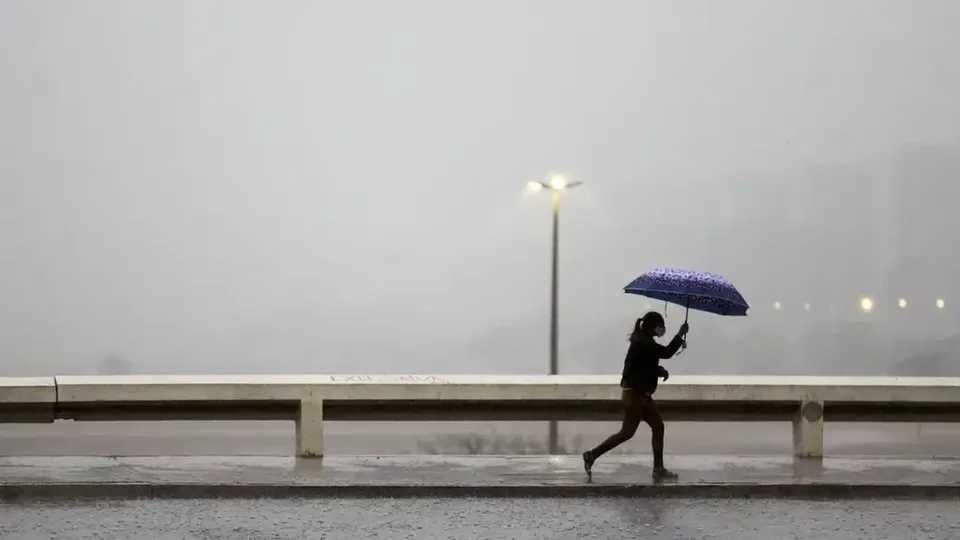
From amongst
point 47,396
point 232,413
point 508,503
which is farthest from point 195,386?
point 508,503

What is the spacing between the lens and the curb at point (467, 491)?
8.55 meters

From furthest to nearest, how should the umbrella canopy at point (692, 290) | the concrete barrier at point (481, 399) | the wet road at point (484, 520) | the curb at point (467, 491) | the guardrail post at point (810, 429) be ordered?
the guardrail post at point (810, 429) → the concrete barrier at point (481, 399) → the umbrella canopy at point (692, 290) → the curb at point (467, 491) → the wet road at point (484, 520)

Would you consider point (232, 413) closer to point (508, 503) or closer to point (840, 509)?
point (508, 503)

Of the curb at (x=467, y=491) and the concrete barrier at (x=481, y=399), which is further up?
the concrete barrier at (x=481, y=399)

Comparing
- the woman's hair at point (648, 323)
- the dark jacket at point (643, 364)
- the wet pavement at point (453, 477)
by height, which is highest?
the woman's hair at point (648, 323)

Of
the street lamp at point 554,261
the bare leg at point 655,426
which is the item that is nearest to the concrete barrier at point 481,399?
the bare leg at point 655,426

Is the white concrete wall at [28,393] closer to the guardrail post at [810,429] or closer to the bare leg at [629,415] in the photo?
the bare leg at [629,415]

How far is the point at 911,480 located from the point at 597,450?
2.84m

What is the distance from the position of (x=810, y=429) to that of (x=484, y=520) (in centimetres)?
463

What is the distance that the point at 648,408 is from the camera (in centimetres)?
966

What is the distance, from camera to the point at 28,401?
Answer: 992cm

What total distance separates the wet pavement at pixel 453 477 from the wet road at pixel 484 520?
285 millimetres

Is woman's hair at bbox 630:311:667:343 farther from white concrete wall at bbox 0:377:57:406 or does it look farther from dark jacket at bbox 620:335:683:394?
white concrete wall at bbox 0:377:57:406

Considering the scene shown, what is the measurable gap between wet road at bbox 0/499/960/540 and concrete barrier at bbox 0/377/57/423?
2.05m
